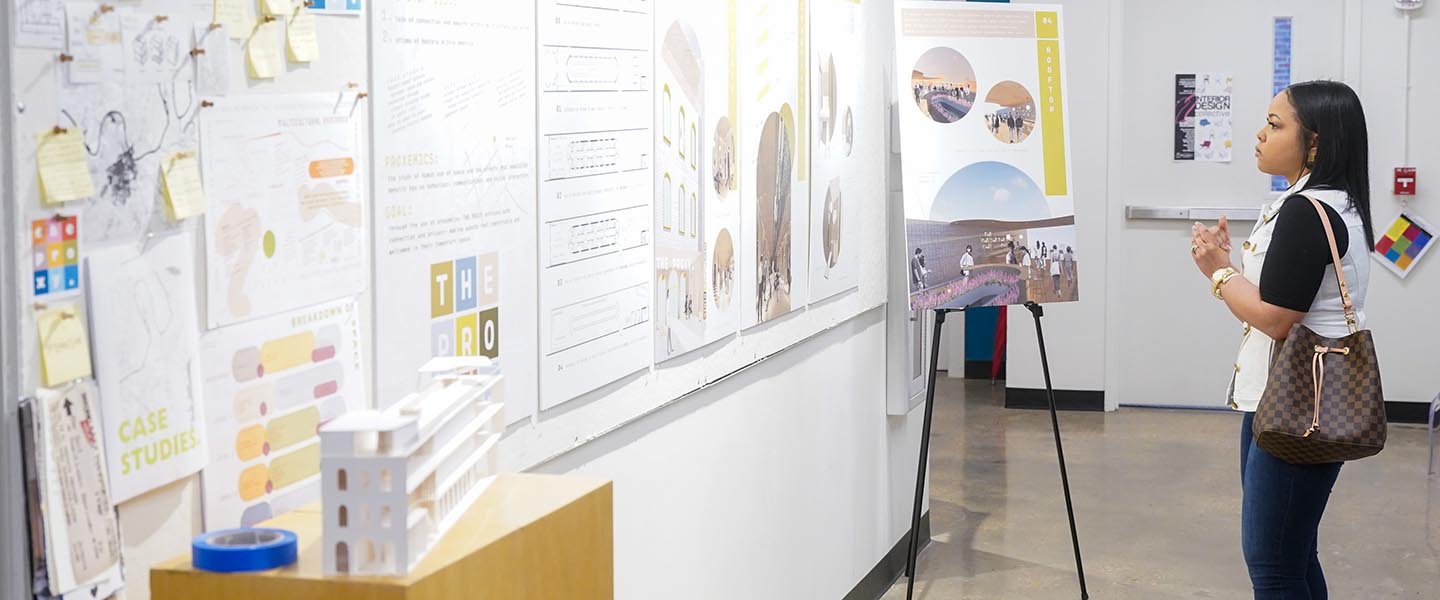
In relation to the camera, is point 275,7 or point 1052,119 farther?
point 1052,119

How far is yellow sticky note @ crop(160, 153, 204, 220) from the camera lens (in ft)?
4.75

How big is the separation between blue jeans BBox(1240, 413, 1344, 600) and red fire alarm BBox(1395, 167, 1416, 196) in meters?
5.13

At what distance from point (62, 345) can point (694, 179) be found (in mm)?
1703

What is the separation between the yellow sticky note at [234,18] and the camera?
59.4 inches

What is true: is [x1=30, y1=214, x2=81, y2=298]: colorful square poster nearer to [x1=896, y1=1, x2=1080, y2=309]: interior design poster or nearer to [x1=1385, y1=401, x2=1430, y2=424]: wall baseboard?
[x1=896, y1=1, x2=1080, y2=309]: interior design poster

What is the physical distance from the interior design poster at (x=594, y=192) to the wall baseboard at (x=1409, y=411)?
250 inches

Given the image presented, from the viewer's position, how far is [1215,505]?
595cm

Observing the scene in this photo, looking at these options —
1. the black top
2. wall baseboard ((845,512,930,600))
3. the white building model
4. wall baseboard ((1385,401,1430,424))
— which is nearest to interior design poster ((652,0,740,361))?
the black top

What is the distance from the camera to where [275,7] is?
5.22ft

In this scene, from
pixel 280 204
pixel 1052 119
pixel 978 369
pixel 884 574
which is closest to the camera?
pixel 280 204

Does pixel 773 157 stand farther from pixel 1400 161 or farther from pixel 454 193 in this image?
pixel 1400 161

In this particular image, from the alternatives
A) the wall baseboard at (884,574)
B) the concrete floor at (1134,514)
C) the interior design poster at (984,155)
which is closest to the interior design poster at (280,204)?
the interior design poster at (984,155)

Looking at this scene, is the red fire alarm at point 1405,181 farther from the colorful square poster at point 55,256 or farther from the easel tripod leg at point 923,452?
the colorful square poster at point 55,256

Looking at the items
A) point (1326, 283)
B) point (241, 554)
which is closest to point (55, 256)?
point (241, 554)
